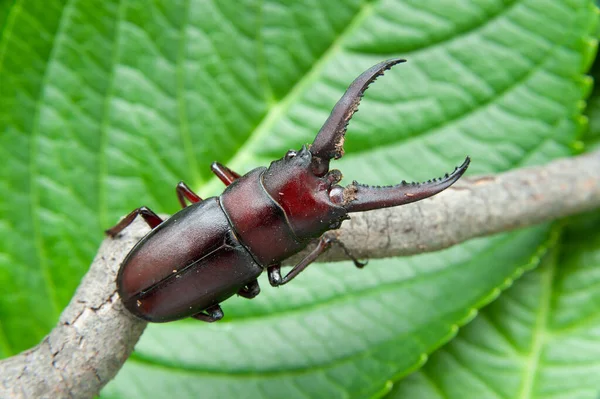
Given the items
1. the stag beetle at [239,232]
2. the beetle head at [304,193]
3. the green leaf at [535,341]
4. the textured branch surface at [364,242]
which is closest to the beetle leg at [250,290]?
the stag beetle at [239,232]

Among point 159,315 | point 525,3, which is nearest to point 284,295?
point 159,315

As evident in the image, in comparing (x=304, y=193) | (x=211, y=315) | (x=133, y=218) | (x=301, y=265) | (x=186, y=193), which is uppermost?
(x=304, y=193)

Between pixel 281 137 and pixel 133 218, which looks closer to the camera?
pixel 133 218

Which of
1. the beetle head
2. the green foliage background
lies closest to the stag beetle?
the beetle head

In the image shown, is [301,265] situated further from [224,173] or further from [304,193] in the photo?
[224,173]

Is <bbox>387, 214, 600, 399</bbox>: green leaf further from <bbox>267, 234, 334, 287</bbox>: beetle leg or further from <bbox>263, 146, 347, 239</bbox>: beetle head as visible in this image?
<bbox>263, 146, 347, 239</bbox>: beetle head

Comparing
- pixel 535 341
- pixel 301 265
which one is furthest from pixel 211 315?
pixel 535 341

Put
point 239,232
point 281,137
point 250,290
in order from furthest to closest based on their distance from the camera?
1. point 281,137
2. point 250,290
3. point 239,232
